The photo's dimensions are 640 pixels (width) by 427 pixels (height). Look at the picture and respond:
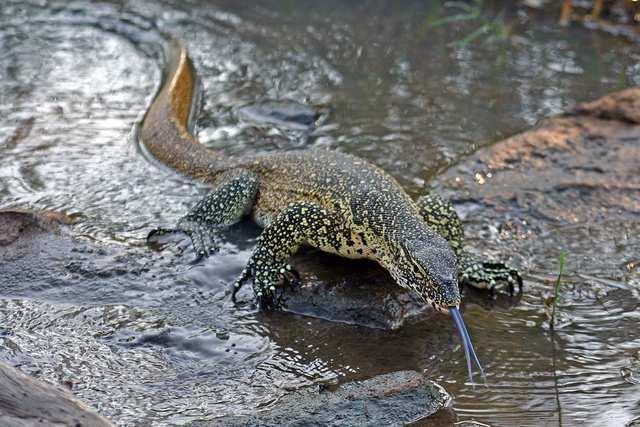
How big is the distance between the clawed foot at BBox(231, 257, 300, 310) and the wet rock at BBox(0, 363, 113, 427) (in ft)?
7.88

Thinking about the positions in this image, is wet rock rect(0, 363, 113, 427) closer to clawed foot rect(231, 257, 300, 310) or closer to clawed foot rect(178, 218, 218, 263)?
clawed foot rect(231, 257, 300, 310)

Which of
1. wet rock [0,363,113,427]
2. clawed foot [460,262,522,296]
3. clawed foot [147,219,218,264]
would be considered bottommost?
clawed foot [147,219,218,264]

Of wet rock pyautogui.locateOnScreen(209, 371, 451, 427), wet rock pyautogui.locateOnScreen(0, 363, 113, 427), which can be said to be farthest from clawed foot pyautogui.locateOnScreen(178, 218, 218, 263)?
wet rock pyautogui.locateOnScreen(0, 363, 113, 427)

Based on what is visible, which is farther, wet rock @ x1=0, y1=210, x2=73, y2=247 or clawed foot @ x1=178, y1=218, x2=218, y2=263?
clawed foot @ x1=178, y1=218, x2=218, y2=263

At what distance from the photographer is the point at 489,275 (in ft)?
22.2

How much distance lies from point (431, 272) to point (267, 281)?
1.33 m

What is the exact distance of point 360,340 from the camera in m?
6.15

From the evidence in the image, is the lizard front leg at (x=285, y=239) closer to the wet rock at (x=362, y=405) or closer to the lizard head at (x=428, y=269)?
the lizard head at (x=428, y=269)

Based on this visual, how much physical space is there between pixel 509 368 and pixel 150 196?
3.70 metres

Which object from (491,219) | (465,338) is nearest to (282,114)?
(491,219)

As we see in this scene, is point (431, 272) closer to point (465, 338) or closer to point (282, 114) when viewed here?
point (465, 338)

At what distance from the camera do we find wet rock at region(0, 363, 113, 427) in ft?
12.8

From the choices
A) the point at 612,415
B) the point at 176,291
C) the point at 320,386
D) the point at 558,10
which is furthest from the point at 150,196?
the point at 558,10

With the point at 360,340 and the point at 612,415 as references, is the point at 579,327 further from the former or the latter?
the point at 360,340
